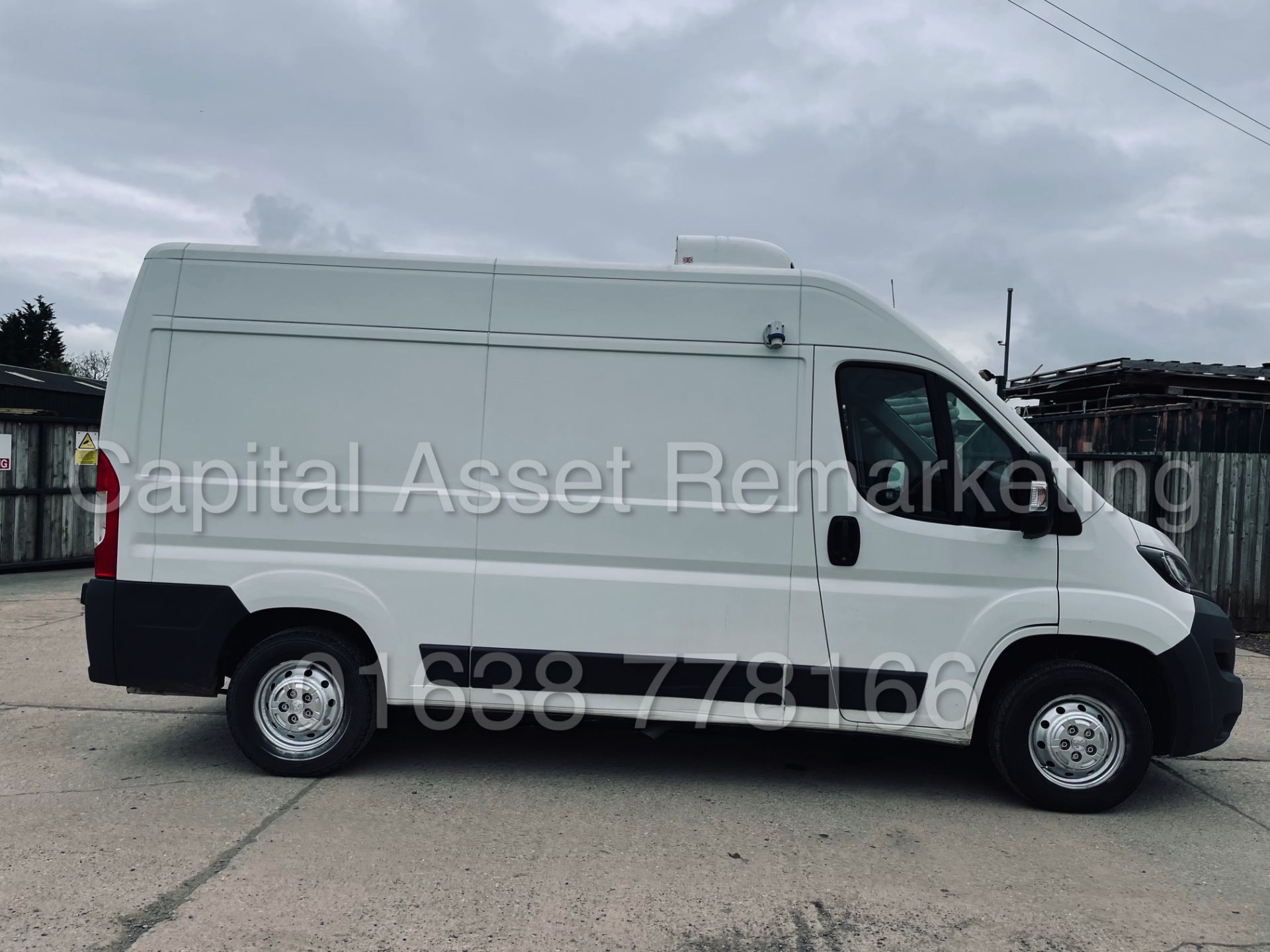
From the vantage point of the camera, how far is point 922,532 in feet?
15.0

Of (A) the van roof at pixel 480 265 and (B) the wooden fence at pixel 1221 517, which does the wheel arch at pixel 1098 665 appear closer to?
(A) the van roof at pixel 480 265

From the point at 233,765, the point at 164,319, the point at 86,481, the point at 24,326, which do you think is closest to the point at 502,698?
the point at 233,765

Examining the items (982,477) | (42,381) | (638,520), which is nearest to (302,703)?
(638,520)

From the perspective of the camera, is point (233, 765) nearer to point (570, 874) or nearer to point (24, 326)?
point (570, 874)

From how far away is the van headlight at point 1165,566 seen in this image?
4559 mm

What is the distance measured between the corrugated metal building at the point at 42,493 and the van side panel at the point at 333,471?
→ 9.12 m

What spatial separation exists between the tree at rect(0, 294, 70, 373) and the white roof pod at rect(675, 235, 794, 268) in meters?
44.7

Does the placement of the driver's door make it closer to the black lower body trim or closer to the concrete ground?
the black lower body trim

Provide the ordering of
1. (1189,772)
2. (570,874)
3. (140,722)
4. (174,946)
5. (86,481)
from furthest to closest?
(86,481) → (140,722) → (1189,772) → (570,874) → (174,946)

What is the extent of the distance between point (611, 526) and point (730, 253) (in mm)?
1622

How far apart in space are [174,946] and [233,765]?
199cm

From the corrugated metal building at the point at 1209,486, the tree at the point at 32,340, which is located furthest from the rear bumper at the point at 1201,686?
the tree at the point at 32,340

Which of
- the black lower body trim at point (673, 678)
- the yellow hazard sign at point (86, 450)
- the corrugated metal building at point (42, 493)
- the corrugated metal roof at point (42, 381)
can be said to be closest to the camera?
the black lower body trim at point (673, 678)

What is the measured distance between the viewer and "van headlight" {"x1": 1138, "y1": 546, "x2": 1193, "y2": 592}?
456 cm
